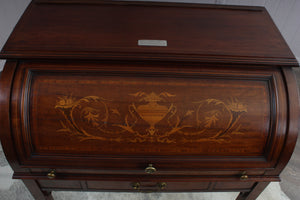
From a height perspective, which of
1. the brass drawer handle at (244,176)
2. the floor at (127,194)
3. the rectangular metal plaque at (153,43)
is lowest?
the floor at (127,194)

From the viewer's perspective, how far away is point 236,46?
0.85m

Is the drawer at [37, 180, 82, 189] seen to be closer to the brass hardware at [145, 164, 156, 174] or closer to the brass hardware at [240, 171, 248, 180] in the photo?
the brass hardware at [145, 164, 156, 174]

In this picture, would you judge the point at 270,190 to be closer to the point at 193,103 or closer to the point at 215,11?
the point at 193,103

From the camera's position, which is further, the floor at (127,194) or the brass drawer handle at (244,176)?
the floor at (127,194)

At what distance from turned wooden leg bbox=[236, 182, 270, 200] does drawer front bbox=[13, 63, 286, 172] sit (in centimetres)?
26

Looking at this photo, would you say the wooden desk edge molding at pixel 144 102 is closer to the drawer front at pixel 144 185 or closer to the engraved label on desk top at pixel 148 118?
the engraved label on desk top at pixel 148 118

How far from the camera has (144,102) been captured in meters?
0.79

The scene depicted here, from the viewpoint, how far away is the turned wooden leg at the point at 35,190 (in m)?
0.97

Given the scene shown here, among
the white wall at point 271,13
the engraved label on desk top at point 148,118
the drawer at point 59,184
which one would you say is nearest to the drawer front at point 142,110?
the engraved label on desk top at point 148,118

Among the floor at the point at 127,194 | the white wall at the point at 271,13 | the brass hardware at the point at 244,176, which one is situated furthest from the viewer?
the white wall at the point at 271,13

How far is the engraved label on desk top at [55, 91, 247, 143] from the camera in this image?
788 millimetres

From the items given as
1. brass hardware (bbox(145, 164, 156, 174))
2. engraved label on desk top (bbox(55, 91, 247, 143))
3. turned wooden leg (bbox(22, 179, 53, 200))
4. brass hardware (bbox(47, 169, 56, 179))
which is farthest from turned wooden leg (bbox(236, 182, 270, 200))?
turned wooden leg (bbox(22, 179, 53, 200))

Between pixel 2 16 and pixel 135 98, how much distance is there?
1.60 metres

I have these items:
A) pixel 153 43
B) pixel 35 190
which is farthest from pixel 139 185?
pixel 153 43
